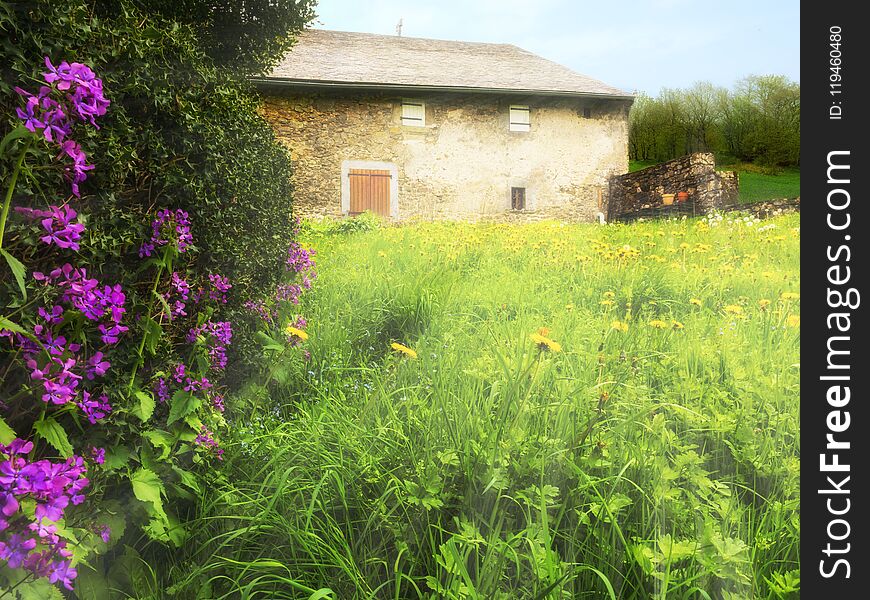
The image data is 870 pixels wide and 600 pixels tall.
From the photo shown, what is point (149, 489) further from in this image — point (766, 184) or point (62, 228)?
point (766, 184)

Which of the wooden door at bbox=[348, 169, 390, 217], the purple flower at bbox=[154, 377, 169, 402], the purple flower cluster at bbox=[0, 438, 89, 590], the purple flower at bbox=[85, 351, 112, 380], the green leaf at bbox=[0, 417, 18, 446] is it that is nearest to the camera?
the purple flower cluster at bbox=[0, 438, 89, 590]

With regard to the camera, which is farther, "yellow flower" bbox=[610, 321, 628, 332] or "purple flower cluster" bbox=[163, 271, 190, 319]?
"yellow flower" bbox=[610, 321, 628, 332]

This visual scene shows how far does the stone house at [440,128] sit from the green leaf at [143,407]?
168 cm

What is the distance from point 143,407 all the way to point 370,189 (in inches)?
78.4

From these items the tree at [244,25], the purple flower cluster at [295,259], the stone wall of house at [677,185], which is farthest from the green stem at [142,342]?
the stone wall of house at [677,185]

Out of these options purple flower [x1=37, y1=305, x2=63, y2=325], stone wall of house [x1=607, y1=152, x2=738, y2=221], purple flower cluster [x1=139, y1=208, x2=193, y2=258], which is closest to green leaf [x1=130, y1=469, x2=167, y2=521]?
purple flower [x1=37, y1=305, x2=63, y2=325]

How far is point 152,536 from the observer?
1542 mm

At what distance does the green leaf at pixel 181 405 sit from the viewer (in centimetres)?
158

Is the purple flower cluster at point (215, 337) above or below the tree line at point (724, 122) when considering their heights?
below

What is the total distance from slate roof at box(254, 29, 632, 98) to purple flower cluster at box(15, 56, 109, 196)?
5.26 ft

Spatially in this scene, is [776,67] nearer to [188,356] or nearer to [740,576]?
[740,576]

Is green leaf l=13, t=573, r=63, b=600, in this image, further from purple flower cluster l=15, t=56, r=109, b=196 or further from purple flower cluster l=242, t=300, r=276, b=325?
purple flower cluster l=242, t=300, r=276, b=325

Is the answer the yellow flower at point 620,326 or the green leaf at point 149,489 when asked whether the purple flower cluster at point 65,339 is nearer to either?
the green leaf at point 149,489

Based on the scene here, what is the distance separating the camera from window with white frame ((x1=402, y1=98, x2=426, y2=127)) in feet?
10.7
